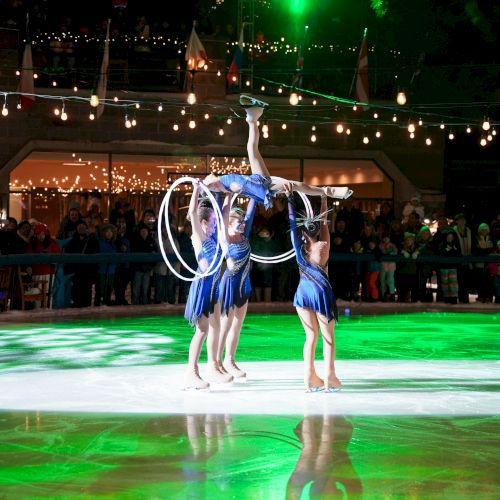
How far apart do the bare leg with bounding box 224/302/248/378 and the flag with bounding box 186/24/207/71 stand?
14002 mm

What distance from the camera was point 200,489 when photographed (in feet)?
24.7

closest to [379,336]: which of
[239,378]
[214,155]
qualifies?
[239,378]

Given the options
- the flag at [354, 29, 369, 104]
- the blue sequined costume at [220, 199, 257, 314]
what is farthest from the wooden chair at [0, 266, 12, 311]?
the flag at [354, 29, 369, 104]

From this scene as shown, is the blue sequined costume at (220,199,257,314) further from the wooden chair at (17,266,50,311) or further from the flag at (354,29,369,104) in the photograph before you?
the flag at (354,29,369,104)

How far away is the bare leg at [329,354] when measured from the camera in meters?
11.4

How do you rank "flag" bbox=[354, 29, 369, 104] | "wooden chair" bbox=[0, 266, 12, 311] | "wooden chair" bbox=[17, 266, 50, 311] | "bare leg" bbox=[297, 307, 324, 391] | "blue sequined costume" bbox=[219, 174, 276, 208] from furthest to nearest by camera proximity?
"flag" bbox=[354, 29, 369, 104] < "wooden chair" bbox=[17, 266, 50, 311] < "wooden chair" bbox=[0, 266, 12, 311] < "blue sequined costume" bbox=[219, 174, 276, 208] < "bare leg" bbox=[297, 307, 324, 391]

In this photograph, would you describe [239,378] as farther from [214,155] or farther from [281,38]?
[281,38]

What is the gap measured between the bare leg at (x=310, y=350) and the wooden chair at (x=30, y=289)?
29.4ft

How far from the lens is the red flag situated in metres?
23.5

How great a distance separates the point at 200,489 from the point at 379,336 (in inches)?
390

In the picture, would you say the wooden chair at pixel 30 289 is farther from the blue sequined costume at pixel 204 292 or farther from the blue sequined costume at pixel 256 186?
the blue sequined costume at pixel 256 186

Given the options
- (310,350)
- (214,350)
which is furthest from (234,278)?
(310,350)

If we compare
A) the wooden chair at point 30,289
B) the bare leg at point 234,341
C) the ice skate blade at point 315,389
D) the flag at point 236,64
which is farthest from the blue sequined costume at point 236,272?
the flag at point 236,64

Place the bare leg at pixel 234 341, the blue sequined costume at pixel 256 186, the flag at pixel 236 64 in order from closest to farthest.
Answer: the blue sequined costume at pixel 256 186 < the bare leg at pixel 234 341 < the flag at pixel 236 64
